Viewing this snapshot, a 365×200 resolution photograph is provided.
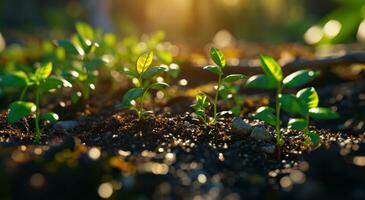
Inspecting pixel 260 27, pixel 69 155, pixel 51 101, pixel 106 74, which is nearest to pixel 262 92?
pixel 106 74

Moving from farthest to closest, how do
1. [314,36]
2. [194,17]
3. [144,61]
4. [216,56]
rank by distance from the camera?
[194,17]
[314,36]
[144,61]
[216,56]

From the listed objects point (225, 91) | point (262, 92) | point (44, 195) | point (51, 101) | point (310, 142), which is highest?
point (262, 92)

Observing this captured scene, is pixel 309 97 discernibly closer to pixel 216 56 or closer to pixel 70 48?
pixel 216 56

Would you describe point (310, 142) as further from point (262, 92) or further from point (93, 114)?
point (262, 92)

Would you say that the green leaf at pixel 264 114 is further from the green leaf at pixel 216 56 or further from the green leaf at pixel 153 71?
the green leaf at pixel 153 71

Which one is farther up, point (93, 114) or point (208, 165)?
point (93, 114)

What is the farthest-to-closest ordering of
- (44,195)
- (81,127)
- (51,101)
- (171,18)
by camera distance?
(171,18), (51,101), (81,127), (44,195)

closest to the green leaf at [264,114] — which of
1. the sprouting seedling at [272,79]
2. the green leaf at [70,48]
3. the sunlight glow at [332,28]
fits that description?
the sprouting seedling at [272,79]

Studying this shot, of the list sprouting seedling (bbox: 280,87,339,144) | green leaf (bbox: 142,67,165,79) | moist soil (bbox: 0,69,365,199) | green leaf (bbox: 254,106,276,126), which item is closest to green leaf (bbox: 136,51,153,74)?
green leaf (bbox: 142,67,165,79)

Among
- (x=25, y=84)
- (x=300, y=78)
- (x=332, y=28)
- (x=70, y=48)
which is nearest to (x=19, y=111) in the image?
(x=25, y=84)
